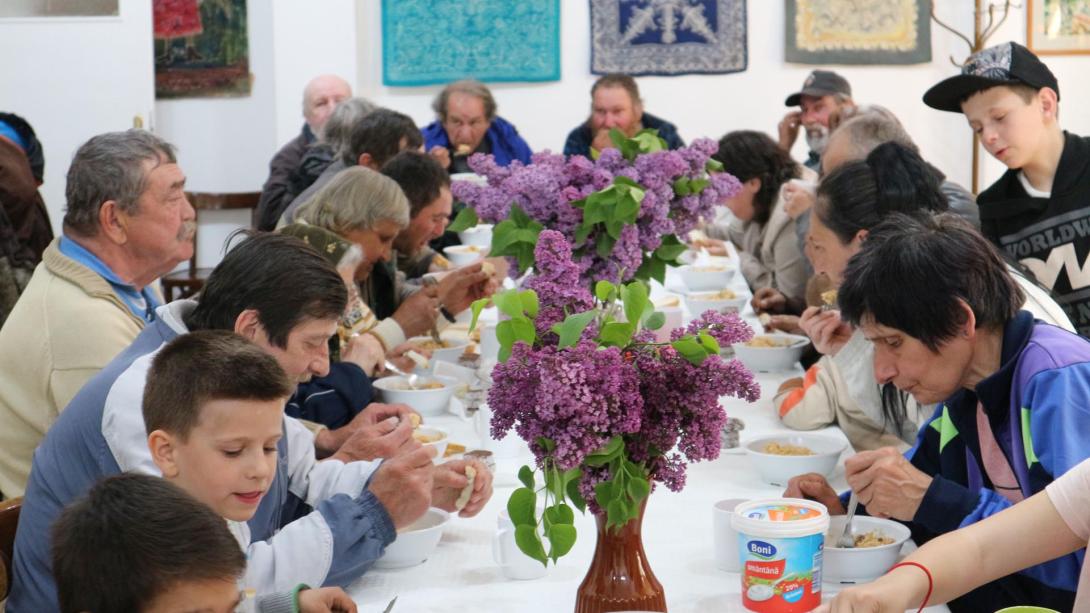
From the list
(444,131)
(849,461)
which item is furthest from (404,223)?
(444,131)

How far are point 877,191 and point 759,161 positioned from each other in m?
2.00

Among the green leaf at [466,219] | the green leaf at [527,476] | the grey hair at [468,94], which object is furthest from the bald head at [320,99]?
the green leaf at [527,476]

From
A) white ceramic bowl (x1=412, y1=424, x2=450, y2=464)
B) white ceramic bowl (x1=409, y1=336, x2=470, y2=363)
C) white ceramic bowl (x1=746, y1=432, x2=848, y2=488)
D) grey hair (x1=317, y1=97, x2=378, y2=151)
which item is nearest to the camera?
white ceramic bowl (x1=746, y1=432, x2=848, y2=488)

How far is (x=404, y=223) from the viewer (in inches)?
145

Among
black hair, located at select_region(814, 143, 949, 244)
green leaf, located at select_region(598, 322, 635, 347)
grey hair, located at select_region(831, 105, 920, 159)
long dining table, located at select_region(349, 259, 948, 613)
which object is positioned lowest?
long dining table, located at select_region(349, 259, 948, 613)

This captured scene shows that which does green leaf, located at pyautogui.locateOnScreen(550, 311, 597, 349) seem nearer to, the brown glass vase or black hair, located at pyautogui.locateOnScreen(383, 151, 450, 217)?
the brown glass vase

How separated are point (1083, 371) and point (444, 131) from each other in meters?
5.20

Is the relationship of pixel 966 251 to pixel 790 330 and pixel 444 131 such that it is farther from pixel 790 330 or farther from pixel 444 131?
pixel 444 131

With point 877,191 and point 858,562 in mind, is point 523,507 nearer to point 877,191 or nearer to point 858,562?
point 858,562

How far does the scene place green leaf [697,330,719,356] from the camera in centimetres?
157

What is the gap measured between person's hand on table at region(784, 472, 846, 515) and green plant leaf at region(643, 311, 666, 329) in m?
0.67

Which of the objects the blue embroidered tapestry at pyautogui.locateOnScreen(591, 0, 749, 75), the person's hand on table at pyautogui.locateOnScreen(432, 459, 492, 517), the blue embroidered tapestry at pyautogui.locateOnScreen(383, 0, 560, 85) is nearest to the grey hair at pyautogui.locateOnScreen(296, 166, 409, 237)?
the person's hand on table at pyautogui.locateOnScreen(432, 459, 492, 517)

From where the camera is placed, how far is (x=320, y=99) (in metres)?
6.96

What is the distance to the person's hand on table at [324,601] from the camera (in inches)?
66.4
